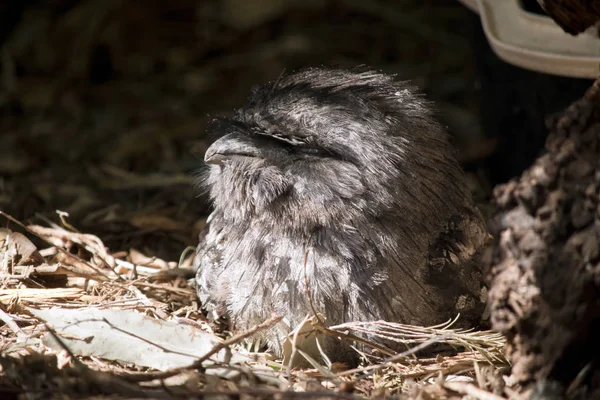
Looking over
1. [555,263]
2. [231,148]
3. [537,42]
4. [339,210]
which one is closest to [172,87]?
[231,148]

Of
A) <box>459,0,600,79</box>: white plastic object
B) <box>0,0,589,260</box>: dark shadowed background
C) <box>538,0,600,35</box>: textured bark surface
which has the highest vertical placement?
<box>538,0,600,35</box>: textured bark surface

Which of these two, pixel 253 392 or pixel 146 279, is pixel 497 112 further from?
pixel 253 392

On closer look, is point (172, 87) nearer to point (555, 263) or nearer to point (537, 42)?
point (537, 42)

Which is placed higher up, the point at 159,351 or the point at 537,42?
the point at 537,42

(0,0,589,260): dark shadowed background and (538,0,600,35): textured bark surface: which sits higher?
(538,0,600,35): textured bark surface

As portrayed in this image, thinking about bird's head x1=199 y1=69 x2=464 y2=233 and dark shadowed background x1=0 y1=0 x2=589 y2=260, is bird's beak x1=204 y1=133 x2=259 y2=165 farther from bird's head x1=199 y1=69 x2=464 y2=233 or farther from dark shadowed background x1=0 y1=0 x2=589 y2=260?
dark shadowed background x1=0 y1=0 x2=589 y2=260

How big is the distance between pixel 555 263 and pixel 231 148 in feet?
4.12

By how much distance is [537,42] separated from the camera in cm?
327

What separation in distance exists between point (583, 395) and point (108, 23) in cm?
482

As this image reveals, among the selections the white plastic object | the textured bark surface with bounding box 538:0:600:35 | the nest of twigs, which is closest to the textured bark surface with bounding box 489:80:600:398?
the nest of twigs

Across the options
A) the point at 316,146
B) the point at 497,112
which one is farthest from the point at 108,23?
the point at 316,146

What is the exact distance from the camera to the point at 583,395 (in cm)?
221

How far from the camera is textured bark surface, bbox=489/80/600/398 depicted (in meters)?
2.18

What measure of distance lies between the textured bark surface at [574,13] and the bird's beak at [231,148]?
1.16 meters
